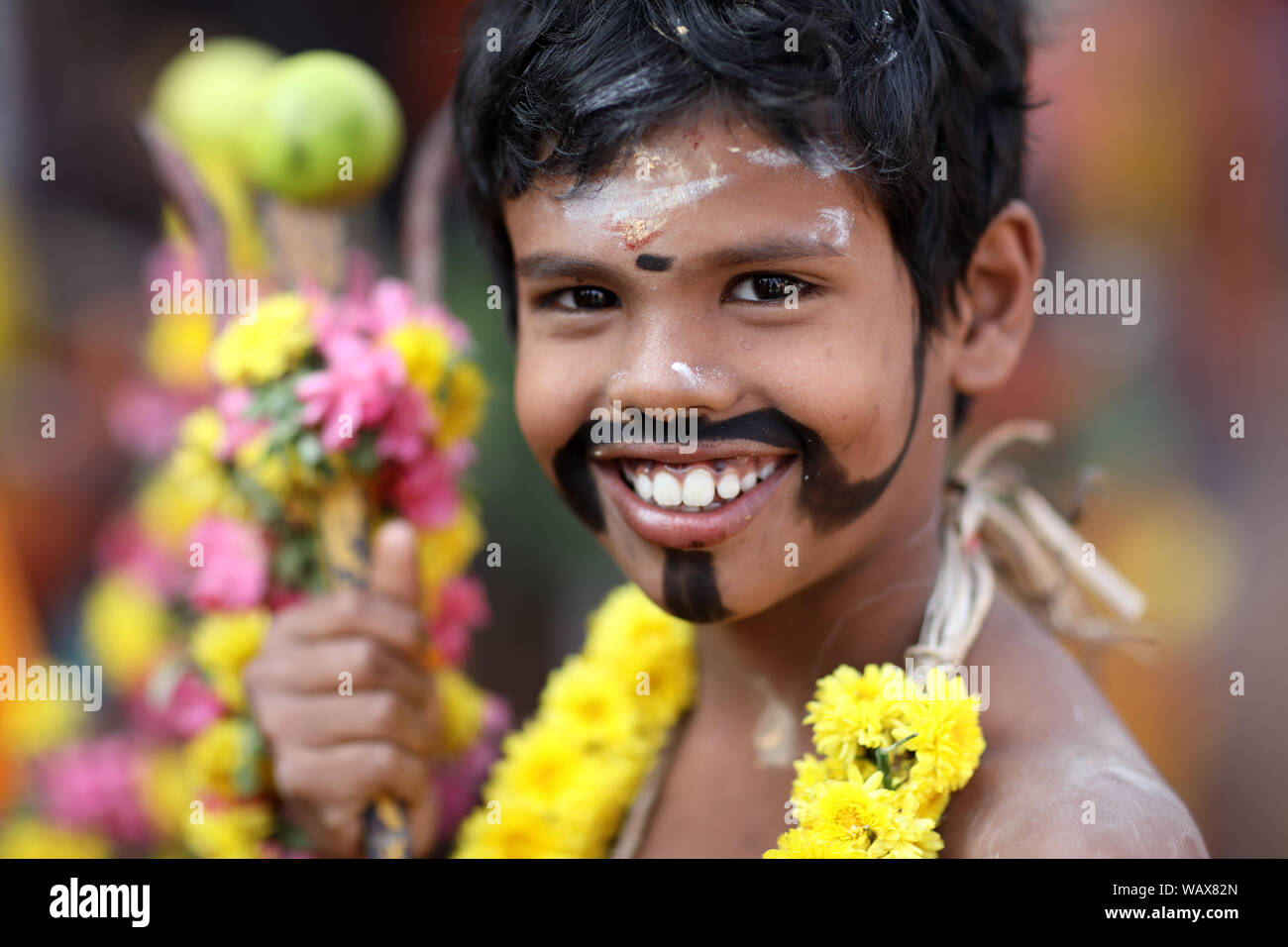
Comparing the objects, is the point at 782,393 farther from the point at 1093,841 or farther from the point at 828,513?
the point at 1093,841

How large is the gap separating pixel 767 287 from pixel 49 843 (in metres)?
A: 2.29

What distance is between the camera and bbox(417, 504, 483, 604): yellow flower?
205 centimetres

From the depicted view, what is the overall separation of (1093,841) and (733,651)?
23.5 inches

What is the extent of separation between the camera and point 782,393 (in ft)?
4.50

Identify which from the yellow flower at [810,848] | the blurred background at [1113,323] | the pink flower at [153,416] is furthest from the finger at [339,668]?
the blurred background at [1113,323]

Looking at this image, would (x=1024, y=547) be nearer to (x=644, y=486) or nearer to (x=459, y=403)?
(x=644, y=486)

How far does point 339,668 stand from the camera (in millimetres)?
1755

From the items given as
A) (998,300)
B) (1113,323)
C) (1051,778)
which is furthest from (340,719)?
(1113,323)

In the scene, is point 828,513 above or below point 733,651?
above

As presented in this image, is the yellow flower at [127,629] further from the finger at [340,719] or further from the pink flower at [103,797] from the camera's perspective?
the finger at [340,719]

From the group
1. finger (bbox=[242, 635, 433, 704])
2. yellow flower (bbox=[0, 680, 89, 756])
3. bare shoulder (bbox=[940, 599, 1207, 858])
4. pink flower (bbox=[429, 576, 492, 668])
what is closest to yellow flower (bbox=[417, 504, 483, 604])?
pink flower (bbox=[429, 576, 492, 668])

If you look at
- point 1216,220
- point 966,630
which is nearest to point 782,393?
point 966,630

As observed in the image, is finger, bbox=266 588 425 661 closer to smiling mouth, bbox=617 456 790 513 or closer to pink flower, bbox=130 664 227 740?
pink flower, bbox=130 664 227 740

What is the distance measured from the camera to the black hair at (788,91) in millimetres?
1352
